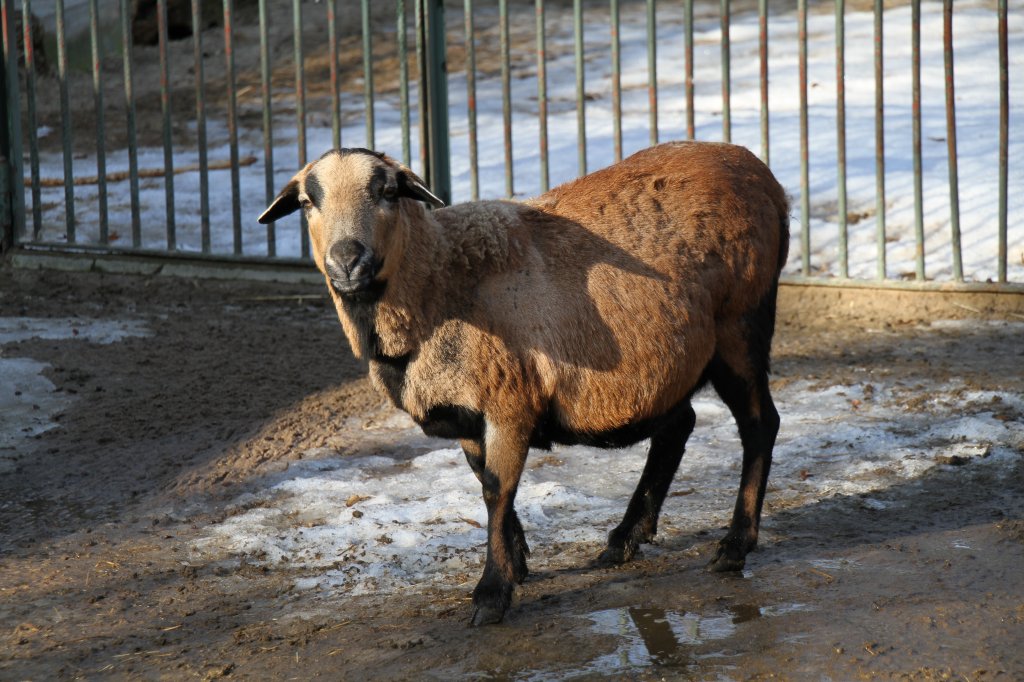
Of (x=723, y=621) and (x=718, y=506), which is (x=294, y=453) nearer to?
(x=718, y=506)

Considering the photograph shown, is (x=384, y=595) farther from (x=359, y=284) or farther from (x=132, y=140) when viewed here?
(x=132, y=140)

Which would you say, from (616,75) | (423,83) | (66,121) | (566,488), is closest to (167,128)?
(66,121)

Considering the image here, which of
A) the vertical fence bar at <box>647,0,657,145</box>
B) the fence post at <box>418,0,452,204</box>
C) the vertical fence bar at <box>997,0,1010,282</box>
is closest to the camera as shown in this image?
the vertical fence bar at <box>997,0,1010,282</box>

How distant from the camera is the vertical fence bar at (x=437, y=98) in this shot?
8688mm

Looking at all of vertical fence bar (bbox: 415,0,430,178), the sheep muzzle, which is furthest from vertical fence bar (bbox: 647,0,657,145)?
the sheep muzzle

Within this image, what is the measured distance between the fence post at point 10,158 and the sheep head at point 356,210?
20.6 feet

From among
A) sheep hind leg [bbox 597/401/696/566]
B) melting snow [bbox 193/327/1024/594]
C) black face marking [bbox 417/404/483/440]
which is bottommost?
melting snow [bbox 193/327/1024/594]

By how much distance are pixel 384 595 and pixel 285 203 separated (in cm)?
147

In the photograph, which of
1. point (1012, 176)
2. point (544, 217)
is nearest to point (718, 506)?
point (544, 217)

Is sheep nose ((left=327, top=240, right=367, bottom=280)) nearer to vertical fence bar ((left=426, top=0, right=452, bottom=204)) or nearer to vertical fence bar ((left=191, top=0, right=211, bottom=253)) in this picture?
vertical fence bar ((left=426, top=0, right=452, bottom=204))

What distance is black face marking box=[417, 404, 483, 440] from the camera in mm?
4414

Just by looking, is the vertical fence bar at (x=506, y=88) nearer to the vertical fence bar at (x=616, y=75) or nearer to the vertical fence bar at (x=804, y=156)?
the vertical fence bar at (x=616, y=75)

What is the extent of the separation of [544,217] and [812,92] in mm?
6842

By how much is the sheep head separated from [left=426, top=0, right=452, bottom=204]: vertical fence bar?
14.3 feet
